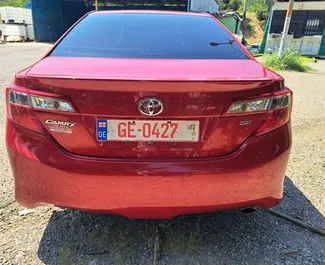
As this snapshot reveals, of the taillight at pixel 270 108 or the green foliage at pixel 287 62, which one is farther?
the green foliage at pixel 287 62

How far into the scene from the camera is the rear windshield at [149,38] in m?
2.09

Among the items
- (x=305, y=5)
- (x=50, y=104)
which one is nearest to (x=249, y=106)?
(x=50, y=104)

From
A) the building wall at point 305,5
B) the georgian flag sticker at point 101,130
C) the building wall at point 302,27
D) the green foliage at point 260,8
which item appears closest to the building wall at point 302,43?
the building wall at point 302,27

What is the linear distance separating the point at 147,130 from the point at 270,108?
26.8 inches

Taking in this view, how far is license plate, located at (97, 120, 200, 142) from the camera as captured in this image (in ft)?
5.14

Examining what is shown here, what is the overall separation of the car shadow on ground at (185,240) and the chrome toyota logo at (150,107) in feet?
3.26

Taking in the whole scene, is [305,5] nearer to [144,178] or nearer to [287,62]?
[287,62]

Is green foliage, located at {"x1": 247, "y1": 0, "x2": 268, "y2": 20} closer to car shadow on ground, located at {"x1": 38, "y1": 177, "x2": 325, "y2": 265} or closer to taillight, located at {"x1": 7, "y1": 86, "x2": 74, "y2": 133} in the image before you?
car shadow on ground, located at {"x1": 38, "y1": 177, "x2": 325, "y2": 265}

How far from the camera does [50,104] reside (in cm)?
158

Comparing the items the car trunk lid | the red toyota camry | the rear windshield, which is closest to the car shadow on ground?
the red toyota camry

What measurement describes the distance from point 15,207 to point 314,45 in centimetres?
1872

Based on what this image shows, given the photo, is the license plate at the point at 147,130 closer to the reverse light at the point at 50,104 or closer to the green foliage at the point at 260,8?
the reverse light at the point at 50,104

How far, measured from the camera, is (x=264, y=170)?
5.59 feet

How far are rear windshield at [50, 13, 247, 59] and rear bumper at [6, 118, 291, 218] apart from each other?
2.36ft
